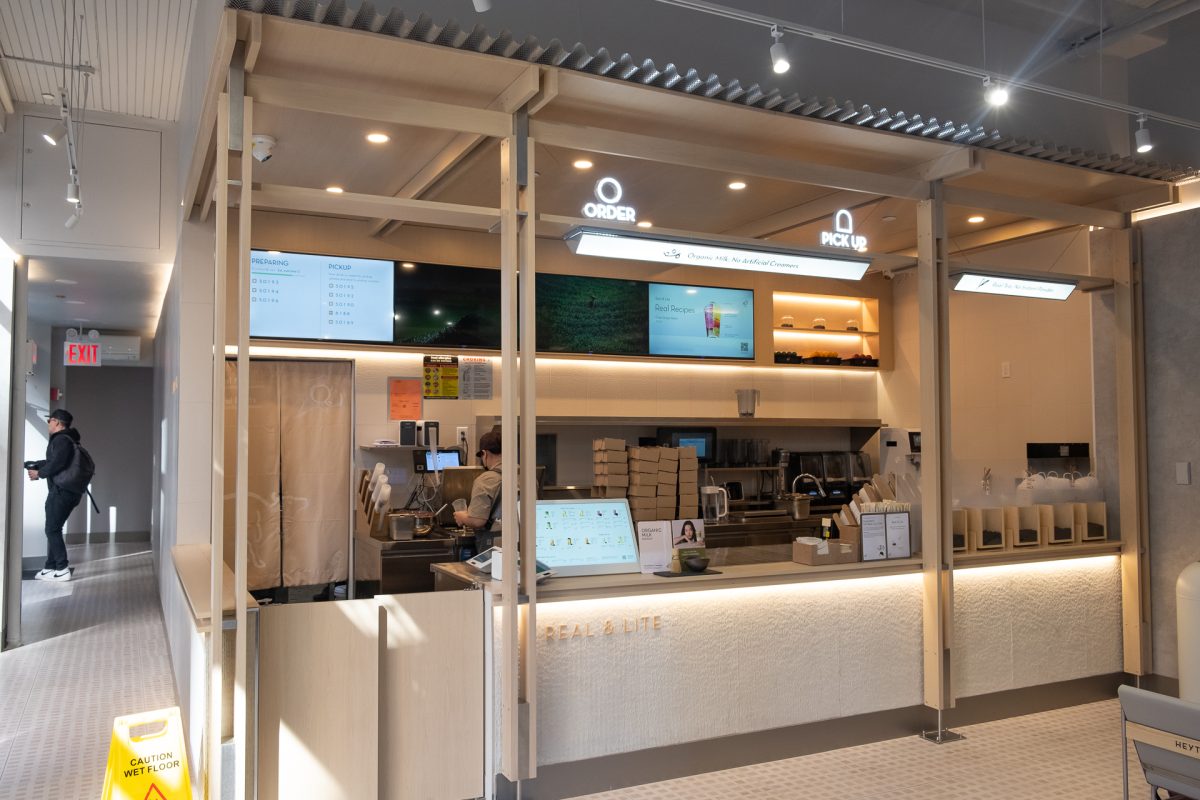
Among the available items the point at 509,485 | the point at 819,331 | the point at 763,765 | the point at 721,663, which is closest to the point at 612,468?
the point at 721,663

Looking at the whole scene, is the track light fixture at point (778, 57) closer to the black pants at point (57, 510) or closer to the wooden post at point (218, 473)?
the wooden post at point (218, 473)

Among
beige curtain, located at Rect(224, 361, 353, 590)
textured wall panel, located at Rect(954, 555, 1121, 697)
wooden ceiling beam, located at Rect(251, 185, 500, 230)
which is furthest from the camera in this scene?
beige curtain, located at Rect(224, 361, 353, 590)

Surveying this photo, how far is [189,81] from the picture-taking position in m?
5.18

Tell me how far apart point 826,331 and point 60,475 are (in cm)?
833

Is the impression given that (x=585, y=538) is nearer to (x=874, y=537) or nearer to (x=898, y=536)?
(x=874, y=537)

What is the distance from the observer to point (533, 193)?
12.4 ft

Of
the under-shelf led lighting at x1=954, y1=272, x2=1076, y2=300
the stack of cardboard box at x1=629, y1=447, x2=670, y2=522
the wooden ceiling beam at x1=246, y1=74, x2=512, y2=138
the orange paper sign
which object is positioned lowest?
the stack of cardboard box at x1=629, y1=447, x2=670, y2=522

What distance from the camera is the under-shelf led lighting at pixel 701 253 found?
405 cm

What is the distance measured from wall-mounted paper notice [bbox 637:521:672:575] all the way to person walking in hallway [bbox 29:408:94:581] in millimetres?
7678

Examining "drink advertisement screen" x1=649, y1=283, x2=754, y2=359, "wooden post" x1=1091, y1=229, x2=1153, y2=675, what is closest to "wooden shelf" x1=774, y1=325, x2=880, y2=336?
"drink advertisement screen" x1=649, y1=283, x2=754, y2=359

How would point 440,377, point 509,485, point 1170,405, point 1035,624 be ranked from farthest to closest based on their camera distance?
point 440,377 → point 1170,405 → point 1035,624 → point 509,485

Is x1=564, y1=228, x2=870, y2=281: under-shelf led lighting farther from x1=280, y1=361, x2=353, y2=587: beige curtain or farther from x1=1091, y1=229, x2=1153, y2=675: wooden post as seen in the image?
x1=280, y1=361, x2=353, y2=587: beige curtain

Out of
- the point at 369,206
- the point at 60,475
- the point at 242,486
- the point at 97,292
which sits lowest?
the point at 60,475

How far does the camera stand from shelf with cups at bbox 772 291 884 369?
27.5 feet
